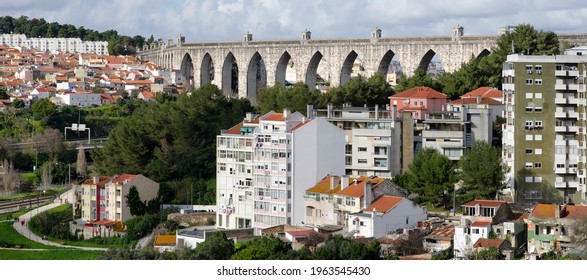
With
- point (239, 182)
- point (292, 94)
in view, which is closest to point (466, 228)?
point (239, 182)

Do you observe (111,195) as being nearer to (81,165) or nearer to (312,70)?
(81,165)

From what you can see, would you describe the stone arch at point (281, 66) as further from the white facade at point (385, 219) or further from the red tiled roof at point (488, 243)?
the red tiled roof at point (488, 243)

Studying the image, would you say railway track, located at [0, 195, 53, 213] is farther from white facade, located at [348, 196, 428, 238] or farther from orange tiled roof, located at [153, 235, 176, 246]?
white facade, located at [348, 196, 428, 238]

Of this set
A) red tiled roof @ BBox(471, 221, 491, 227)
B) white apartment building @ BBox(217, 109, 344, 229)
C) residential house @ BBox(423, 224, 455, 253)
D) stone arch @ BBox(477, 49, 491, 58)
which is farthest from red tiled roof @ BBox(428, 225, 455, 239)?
stone arch @ BBox(477, 49, 491, 58)

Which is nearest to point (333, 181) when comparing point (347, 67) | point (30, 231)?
point (30, 231)

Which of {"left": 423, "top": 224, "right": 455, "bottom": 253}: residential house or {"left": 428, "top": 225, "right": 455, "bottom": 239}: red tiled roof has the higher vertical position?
{"left": 428, "top": 225, "right": 455, "bottom": 239}: red tiled roof

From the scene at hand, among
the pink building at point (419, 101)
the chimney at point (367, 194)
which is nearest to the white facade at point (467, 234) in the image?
the chimney at point (367, 194)
